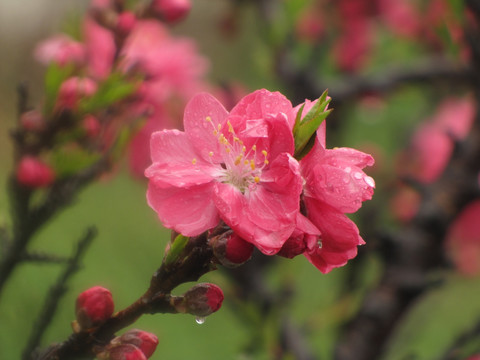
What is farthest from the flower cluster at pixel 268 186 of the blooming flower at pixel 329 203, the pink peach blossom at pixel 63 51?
the pink peach blossom at pixel 63 51

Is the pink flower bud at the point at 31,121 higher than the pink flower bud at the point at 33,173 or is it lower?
higher

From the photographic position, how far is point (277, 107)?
307 mm

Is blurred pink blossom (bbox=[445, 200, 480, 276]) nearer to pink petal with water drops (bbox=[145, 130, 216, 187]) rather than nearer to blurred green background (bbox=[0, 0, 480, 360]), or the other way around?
blurred green background (bbox=[0, 0, 480, 360])

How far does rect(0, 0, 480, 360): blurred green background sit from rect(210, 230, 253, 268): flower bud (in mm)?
212

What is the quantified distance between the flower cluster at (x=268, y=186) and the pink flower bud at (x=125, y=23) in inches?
8.0

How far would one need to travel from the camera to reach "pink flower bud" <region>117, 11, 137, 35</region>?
0.49 m

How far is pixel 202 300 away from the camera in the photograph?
30 cm

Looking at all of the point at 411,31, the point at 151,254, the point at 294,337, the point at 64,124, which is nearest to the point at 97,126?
the point at 64,124

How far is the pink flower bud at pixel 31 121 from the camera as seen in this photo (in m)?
0.44

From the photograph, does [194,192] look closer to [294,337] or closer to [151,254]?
[294,337]

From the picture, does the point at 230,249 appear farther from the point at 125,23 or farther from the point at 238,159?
the point at 125,23

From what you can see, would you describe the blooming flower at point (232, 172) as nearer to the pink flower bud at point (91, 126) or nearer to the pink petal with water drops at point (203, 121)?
the pink petal with water drops at point (203, 121)

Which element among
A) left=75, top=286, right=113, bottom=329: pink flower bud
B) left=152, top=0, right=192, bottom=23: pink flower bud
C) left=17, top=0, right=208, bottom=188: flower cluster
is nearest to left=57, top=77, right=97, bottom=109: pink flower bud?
left=17, top=0, right=208, bottom=188: flower cluster

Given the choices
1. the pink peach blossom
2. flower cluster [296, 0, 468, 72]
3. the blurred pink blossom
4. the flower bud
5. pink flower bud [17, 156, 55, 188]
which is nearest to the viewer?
the flower bud
